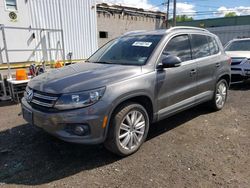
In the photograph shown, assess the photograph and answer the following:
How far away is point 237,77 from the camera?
800cm

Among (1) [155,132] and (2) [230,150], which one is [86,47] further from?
(2) [230,150]

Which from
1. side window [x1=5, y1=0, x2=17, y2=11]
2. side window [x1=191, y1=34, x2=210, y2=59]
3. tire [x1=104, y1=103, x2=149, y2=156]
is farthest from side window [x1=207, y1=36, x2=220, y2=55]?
side window [x1=5, y1=0, x2=17, y2=11]

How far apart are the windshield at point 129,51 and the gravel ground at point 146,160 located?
1.38 metres

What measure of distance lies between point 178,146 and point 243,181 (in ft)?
3.53

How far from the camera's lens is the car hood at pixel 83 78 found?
291 cm

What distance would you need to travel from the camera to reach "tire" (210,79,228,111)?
5082mm

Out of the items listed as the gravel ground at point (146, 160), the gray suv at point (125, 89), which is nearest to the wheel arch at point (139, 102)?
the gray suv at point (125, 89)

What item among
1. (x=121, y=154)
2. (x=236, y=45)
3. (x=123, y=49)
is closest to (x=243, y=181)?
(x=121, y=154)

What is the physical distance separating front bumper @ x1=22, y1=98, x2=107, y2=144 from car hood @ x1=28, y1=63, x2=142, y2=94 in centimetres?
27

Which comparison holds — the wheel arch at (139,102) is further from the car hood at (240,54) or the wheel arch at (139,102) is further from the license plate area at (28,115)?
the car hood at (240,54)

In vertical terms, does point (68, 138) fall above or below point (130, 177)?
above

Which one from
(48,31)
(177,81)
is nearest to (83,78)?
(177,81)

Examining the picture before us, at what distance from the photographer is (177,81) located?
3.87 m

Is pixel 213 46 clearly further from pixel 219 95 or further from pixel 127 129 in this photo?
pixel 127 129
